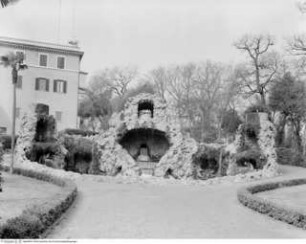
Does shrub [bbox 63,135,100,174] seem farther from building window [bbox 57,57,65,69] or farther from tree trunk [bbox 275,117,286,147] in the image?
tree trunk [bbox 275,117,286,147]

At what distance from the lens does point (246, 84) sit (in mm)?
35031

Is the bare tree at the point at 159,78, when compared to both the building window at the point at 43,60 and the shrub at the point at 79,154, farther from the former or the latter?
the building window at the point at 43,60

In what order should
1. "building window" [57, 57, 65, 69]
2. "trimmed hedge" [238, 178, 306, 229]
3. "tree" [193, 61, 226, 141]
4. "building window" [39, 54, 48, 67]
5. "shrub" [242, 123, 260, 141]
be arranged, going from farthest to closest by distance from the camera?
"tree" [193, 61, 226, 141] → "shrub" [242, 123, 260, 141] → "building window" [57, 57, 65, 69] → "building window" [39, 54, 48, 67] → "trimmed hedge" [238, 178, 306, 229]

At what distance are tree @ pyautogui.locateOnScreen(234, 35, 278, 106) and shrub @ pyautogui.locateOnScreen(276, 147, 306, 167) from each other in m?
5.07

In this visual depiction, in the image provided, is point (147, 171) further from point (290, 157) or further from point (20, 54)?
point (290, 157)

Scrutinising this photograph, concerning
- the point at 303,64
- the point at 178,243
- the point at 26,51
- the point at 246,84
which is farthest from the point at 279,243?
the point at 246,84

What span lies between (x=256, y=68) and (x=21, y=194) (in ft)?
71.8

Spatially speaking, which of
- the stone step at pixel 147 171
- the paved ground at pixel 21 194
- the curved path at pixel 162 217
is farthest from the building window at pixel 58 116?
the curved path at pixel 162 217

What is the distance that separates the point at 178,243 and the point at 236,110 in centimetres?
3272

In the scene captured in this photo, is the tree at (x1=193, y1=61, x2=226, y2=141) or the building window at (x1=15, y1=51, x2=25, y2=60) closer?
the building window at (x1=15, y1=51, x2=25, y2=60)

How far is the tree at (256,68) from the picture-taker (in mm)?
31672

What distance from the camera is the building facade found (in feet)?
70.0

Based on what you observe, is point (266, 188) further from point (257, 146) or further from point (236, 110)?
point (236, 110)

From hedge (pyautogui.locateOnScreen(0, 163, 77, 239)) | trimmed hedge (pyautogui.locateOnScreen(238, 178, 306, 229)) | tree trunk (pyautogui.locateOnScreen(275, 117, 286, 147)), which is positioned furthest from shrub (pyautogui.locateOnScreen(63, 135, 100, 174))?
tree trunk (pyautogui.locateOnScreen(275, 117, 286, 147))
